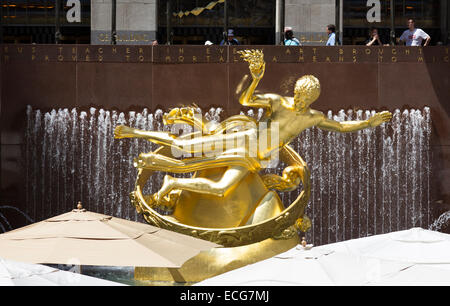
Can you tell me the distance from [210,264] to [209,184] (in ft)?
2.93

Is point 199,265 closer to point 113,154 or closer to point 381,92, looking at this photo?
point 113,154

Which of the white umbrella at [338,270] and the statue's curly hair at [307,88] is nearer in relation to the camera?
the white umbrella at [338,270]

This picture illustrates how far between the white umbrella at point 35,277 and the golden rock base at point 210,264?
3.37m

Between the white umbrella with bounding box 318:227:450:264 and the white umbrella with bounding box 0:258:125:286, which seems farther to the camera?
the white umbrella with bounding box 318:227:450:264

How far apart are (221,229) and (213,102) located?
3.89 metres

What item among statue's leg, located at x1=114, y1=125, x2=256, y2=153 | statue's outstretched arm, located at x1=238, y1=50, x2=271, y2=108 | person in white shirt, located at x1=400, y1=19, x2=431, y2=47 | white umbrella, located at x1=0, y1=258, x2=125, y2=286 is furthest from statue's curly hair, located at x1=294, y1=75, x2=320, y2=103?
person in white shirt, located at x1=400, y1=19, x2=431, y2=47

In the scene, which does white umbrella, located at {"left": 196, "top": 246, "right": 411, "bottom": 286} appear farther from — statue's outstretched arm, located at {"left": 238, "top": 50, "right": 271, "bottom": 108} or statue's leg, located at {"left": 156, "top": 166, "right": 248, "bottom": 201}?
statue's outstretched arm, located at {"left": 238, "top": 50, "right": 271, "bottom": 108}

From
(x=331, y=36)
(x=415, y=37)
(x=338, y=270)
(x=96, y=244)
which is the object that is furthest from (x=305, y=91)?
(x=415, y=37)

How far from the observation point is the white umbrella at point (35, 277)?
23.6 feet

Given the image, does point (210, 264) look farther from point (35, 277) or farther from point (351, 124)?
point (35, 277)

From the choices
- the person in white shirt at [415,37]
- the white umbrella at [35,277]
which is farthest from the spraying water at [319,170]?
the white umbrella at [35,277]

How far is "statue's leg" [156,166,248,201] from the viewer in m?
11.0

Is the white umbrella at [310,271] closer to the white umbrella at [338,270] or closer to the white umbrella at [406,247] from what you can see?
the white umbrella at [338,270]

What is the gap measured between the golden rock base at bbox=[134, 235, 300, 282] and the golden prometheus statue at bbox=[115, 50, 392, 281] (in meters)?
0.01
